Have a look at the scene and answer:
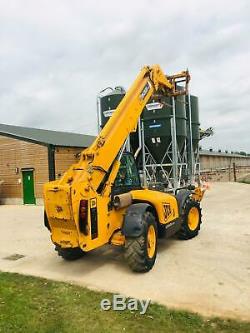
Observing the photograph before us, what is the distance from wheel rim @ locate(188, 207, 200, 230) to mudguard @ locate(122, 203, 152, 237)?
9.21 ft

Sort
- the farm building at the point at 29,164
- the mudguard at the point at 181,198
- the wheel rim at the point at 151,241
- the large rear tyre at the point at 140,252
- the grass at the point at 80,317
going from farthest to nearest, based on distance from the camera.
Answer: the farm building at the point at 29,164 → the mudguard at the point at 181,198 → the wheel rim at the point at 151,241 → the large rear tyre at the point at 140,252 → the grass at the point at 80,317

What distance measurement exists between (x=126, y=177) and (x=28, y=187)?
533 inches

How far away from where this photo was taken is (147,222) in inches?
263

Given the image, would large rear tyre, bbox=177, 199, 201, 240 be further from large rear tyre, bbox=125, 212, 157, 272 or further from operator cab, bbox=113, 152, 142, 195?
large rear tyre, bbox=125, 212, 157, 272

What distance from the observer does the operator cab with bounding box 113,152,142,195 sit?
291 inches

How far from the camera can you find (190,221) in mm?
9359

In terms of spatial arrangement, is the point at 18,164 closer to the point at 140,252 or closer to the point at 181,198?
the point at 181,198

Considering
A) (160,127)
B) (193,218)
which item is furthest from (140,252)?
(160,127)

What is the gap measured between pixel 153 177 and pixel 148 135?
209cm

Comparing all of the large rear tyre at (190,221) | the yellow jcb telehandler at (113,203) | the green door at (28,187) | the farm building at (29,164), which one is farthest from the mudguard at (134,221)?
the green door at (28,187)

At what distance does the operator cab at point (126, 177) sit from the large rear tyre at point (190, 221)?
1.70m

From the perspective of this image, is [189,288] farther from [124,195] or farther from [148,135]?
[148,135]

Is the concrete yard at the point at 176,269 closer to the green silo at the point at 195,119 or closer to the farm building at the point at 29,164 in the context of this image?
the farm building at the point at 29,164

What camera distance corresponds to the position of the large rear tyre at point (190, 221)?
8891mm
